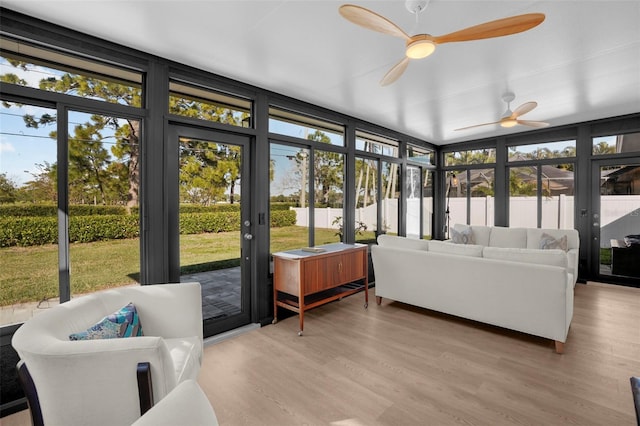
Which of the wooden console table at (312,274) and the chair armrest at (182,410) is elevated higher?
the chair armrest at (182,410)

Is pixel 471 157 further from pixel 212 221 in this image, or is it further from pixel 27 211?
pixel 27 211

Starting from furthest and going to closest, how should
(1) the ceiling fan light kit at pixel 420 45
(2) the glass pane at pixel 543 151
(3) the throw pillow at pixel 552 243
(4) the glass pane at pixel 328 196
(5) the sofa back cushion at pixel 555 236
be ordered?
(2) the glass pane at pixel 543 151, (5) the sofa back cushion at pixel 555 236, (3) the throw pillow at pixel 552 243, (4) the glass pane at pixel 328 196, (1) the ceiling fan light kit at pixel 420 45

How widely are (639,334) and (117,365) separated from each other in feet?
14.7

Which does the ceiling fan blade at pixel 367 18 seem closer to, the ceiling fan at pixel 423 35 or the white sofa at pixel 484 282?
the ceiling fan at pixel 423 35

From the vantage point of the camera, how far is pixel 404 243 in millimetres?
3799

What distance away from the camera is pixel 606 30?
2.38 meters

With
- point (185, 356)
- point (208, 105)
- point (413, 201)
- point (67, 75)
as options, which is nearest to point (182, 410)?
point (185, 356)

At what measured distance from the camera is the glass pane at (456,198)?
22.4ft

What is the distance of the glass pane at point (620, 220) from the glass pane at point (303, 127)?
178 inches

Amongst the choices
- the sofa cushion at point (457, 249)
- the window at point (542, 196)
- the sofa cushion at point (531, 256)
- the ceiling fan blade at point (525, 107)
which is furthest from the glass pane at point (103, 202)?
the window at point (542, 196)

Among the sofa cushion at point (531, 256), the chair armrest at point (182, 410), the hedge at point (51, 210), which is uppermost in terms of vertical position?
the hedge at point (51, 210)

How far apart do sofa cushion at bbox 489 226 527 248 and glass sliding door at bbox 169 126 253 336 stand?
445 centimetres

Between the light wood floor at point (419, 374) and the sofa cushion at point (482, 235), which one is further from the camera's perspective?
the sofa cushion at point (482, 235)

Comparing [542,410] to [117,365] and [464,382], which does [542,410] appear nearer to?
[464,382]
